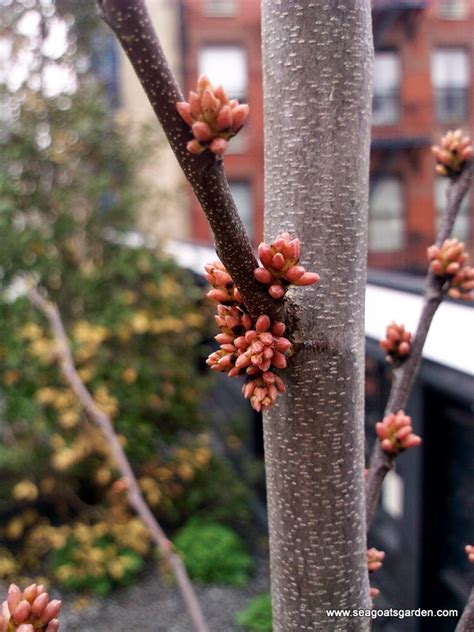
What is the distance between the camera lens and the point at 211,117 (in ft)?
1.86

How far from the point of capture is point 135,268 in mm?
5258

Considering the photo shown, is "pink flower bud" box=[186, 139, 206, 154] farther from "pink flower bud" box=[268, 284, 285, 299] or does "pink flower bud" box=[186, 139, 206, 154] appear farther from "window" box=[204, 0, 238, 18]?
"window" box=[204, 0, 238, 18]

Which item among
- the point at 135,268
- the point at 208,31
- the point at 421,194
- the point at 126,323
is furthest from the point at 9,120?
the point at 421,194

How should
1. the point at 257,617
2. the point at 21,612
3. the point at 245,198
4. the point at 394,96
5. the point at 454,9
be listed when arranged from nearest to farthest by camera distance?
the point at 21,612 < the point at 257,617 < the point at 454,9 < the point at 245,198 < the point at 394,96

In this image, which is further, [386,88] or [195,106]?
[386,88]

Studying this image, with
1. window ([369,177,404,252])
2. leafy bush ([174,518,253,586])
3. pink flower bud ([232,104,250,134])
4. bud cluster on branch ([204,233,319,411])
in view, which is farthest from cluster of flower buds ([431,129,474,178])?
window ([369,177,404,252])

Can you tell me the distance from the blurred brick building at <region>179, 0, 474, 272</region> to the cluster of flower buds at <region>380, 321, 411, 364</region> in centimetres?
815

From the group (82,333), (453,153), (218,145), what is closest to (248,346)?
(218,145)

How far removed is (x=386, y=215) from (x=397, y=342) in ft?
33.1

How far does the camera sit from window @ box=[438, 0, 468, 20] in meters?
9.98

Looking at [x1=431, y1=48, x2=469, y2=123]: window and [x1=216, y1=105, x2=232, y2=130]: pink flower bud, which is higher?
[x1=431, y1=48, x2=469, y2=123]: window

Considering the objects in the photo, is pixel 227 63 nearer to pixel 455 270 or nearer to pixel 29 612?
pixel 455 270

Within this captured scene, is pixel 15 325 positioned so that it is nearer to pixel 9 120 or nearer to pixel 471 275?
pixel 9 120

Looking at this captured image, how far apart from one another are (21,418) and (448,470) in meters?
3.15
